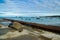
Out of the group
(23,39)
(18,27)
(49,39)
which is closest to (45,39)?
(49,39)

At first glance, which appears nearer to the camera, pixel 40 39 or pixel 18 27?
pixel 40 39

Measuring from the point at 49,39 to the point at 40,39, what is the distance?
279 millimetres

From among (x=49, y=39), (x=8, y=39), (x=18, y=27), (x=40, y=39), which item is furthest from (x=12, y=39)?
(x=18, y=27)

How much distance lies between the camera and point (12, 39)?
3.68 m

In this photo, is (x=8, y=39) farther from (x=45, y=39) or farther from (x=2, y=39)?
(x=45, y=39)

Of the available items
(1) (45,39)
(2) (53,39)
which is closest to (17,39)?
(1) (45,39)

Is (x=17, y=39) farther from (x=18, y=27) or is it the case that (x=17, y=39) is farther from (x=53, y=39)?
(x=18, y=27)

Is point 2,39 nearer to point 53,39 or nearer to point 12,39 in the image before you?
point 12,39

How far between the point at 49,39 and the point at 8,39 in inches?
51.1

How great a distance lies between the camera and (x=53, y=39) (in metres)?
3.57

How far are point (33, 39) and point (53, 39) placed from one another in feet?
2.05

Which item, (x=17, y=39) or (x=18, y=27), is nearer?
(x=17, y=39)

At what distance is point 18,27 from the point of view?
5.62m

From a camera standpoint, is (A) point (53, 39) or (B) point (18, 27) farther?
(B) point (18, 27)
